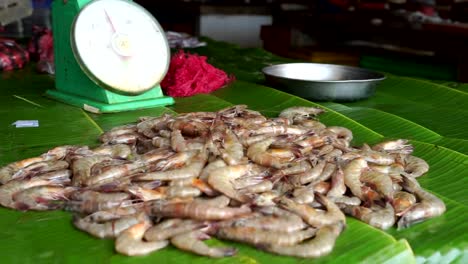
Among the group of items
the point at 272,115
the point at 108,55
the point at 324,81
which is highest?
the point at 108,55

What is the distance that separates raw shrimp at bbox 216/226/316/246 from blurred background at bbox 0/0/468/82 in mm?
3183

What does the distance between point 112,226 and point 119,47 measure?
1.35 metres

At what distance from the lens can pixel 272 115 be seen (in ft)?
7.87

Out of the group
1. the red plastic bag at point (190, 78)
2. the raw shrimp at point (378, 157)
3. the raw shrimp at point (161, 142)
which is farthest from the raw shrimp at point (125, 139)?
the red plastic bag at point (190, 78)

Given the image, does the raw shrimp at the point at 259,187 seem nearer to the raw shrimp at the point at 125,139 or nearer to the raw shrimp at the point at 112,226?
the raw shrimp at the point at 112,226

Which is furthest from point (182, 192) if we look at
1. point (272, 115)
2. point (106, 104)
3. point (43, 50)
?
point (43, 50)

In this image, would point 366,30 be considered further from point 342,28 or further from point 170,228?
point 170,228

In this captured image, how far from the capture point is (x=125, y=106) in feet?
8.14

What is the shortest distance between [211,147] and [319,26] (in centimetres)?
569

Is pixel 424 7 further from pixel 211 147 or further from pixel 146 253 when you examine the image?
pixel 146 253

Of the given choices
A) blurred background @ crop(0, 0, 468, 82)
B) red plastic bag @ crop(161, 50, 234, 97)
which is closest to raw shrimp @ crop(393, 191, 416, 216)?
red plastic bag @ crop(161, 50, 234, 97)

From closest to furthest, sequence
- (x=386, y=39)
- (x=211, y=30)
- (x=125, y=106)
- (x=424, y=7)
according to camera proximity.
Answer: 1. (x=125, y=106)
2. (x=386, y=39)
3. (x=424, y=7)
4. (x=211, y=30)

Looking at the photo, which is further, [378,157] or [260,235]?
[378,157]

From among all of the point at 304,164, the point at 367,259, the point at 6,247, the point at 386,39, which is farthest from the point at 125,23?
the point at 386,39
